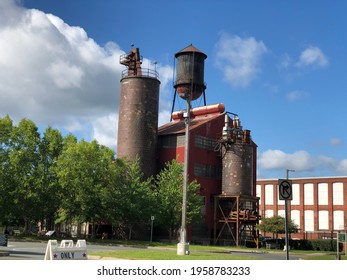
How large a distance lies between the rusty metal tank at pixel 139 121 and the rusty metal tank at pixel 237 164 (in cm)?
892

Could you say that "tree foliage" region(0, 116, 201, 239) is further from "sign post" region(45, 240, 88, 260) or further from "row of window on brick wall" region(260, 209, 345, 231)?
"sign post" region(45, 240, 88, 260)

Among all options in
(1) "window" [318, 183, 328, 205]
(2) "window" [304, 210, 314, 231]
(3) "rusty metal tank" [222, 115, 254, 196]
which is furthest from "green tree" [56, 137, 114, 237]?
(2) "window" [304, 210, 314, 231]

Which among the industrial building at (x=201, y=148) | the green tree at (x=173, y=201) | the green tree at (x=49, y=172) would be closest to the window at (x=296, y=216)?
the industrial building at (x=201, y=148)

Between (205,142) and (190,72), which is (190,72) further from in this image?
(205,142)

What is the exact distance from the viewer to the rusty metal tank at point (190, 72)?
5984 cm

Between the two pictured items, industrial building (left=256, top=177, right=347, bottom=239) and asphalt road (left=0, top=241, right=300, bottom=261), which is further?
industrial building (left=256, top=177, right=347, bottom=239)

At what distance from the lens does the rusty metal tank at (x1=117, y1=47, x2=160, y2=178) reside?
Answer: 5831cm

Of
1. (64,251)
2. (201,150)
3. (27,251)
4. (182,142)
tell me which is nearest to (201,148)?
(201,150)

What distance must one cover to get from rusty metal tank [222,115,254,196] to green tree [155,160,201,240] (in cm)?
566

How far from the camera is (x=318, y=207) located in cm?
7962

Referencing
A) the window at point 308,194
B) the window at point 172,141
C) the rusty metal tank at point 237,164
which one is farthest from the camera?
the window at point 308,194

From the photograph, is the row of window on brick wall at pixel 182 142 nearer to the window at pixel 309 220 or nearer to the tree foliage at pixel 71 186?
the tree foliage at pixel 71 186

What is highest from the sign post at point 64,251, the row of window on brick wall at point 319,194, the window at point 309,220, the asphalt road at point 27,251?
the row of window on brick wall at point 319,194

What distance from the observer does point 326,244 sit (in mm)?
58156
